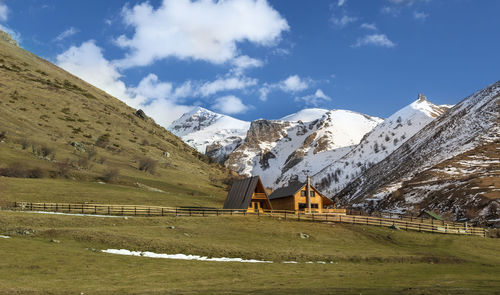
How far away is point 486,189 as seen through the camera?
8756 cm

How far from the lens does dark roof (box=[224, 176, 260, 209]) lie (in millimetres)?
64625

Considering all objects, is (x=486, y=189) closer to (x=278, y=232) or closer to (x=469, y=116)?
(x=278, y=232)

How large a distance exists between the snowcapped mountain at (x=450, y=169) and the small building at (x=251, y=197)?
41.5 metres

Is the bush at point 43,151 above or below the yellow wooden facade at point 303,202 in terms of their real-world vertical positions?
above

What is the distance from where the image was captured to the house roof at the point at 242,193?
6462 cm

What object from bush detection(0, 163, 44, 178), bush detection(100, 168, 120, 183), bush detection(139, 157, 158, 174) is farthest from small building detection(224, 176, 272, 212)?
bush detection(139, 157, 158, 174)

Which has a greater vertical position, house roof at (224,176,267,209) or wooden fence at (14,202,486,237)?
house roof at (224,176,267,209)

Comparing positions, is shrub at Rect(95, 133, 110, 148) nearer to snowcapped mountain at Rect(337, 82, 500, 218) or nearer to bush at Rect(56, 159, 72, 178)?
bush at Rect(56, 159, 72, 178)

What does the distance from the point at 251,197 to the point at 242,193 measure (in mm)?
2921

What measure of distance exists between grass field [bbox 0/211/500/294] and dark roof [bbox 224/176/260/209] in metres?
6.88

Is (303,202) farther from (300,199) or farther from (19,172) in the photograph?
(19,172)

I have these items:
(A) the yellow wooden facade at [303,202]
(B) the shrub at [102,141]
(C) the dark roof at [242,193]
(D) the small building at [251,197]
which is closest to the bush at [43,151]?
(B) the shrub at [102,141]

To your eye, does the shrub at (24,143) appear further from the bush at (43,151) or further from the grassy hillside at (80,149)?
the bush at (43,151)

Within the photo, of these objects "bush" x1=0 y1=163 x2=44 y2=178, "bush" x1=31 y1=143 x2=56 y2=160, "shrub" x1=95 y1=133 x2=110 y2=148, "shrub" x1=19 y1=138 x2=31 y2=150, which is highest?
"shrub" x1=95 y1=133 x2=110 y2=148
